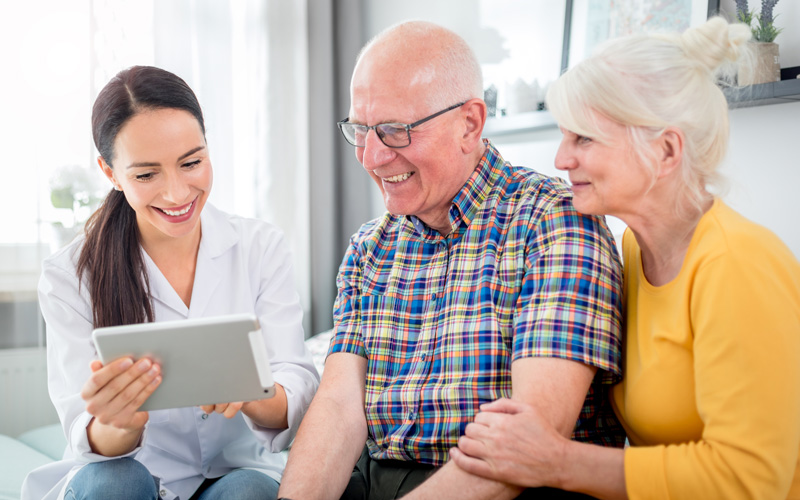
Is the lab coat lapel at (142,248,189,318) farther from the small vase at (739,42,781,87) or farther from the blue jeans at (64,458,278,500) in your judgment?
the small vase at (739,42,781,87)

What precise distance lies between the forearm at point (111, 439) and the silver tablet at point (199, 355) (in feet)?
0.50

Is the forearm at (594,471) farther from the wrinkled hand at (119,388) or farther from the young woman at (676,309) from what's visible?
the wrinkled hand at (119,388)

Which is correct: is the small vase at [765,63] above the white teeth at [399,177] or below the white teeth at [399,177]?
above

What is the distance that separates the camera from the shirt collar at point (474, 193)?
55.4 inches

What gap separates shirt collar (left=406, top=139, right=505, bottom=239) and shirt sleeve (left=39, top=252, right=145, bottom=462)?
72 centimetres

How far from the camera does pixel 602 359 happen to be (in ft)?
3.75

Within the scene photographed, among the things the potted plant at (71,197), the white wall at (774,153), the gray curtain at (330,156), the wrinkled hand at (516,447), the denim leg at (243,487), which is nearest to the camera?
the wrinkled hand at (516,447)

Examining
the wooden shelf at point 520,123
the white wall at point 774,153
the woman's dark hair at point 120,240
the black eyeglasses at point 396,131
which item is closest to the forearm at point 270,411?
the woman's dark hair at point 120,240

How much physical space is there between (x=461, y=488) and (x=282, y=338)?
57 centimetres

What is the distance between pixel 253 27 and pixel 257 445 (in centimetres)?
236

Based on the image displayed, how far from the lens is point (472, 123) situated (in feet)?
4.85

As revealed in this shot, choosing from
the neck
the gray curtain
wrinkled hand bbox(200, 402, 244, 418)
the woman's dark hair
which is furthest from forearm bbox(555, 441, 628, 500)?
the gray curtain

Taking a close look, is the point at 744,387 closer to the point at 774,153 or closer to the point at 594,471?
the point at 594,471

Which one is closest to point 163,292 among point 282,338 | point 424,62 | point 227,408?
point 282,338
